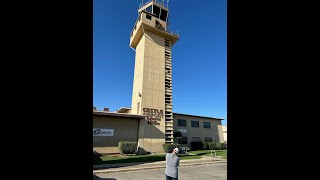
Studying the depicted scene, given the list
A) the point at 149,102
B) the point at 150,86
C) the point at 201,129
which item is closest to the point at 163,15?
the point at 150,86

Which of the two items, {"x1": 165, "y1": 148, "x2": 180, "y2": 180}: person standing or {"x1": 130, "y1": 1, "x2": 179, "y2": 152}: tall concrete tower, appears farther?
{"x1": 130, "y1": 1, "x2": 179, "y2": 152}: tall concrete tower

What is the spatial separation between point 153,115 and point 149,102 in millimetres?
1726

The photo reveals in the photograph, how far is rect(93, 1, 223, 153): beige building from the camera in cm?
2606

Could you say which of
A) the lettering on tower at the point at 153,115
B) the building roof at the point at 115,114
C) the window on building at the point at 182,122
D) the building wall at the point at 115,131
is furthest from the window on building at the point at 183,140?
the building roof at the point at 115,114

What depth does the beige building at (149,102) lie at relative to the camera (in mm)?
26062

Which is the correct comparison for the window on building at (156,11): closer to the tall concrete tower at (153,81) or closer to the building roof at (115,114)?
the tall concrete tower at (153,81)

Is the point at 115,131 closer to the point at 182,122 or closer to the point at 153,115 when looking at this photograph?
the point at 153,115

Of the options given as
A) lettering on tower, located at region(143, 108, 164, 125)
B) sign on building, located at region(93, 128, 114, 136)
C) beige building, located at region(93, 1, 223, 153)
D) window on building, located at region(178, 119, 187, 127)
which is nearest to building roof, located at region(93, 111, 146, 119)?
beige building, located at region(93, 1, 223, 153)

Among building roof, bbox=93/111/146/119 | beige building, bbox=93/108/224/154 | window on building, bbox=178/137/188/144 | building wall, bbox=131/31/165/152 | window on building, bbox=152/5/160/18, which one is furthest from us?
window on building, bbox=152/5/160/18

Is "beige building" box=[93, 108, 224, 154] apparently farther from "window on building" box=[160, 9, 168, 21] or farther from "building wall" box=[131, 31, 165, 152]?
"window on building" box=[160, 9, 168, 21]

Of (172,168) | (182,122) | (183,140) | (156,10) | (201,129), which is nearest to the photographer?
(172,168)

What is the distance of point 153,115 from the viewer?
28.2 m
